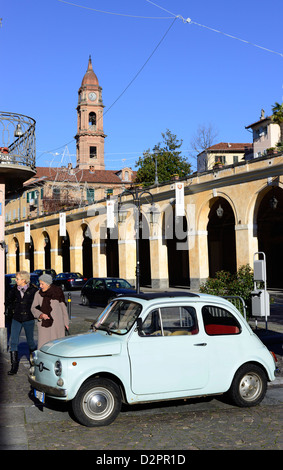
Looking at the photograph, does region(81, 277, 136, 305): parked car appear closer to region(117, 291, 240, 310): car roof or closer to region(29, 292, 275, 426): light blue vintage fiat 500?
region(117, 291, 240, 310): car roof

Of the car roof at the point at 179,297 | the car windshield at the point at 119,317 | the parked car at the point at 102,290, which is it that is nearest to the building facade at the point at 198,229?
the parked car at the point at 102,290

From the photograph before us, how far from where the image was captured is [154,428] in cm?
645

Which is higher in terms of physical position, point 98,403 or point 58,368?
point 58,368

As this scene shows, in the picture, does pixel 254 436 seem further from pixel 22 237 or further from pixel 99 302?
pixel 22 237

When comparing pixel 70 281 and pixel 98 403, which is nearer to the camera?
pixel 98 403

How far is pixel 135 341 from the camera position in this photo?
22.6 ft

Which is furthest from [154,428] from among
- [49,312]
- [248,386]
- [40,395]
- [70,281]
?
[70,281]

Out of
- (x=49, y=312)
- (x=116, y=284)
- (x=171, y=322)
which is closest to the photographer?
(x=171, y=322)

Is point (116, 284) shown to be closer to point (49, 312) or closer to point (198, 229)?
point (198, 229)

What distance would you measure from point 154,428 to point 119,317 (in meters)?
1.65

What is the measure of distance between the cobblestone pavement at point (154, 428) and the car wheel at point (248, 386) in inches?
5.1

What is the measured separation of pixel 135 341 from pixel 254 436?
186 cm

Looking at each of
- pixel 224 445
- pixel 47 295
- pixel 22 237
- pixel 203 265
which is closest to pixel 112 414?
pixel 224 445

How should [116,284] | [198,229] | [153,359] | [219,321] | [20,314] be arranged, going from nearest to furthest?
1. [153,359]
2. [219,321]
3. [20,314]
4. [116,284]
5. [198,229]
